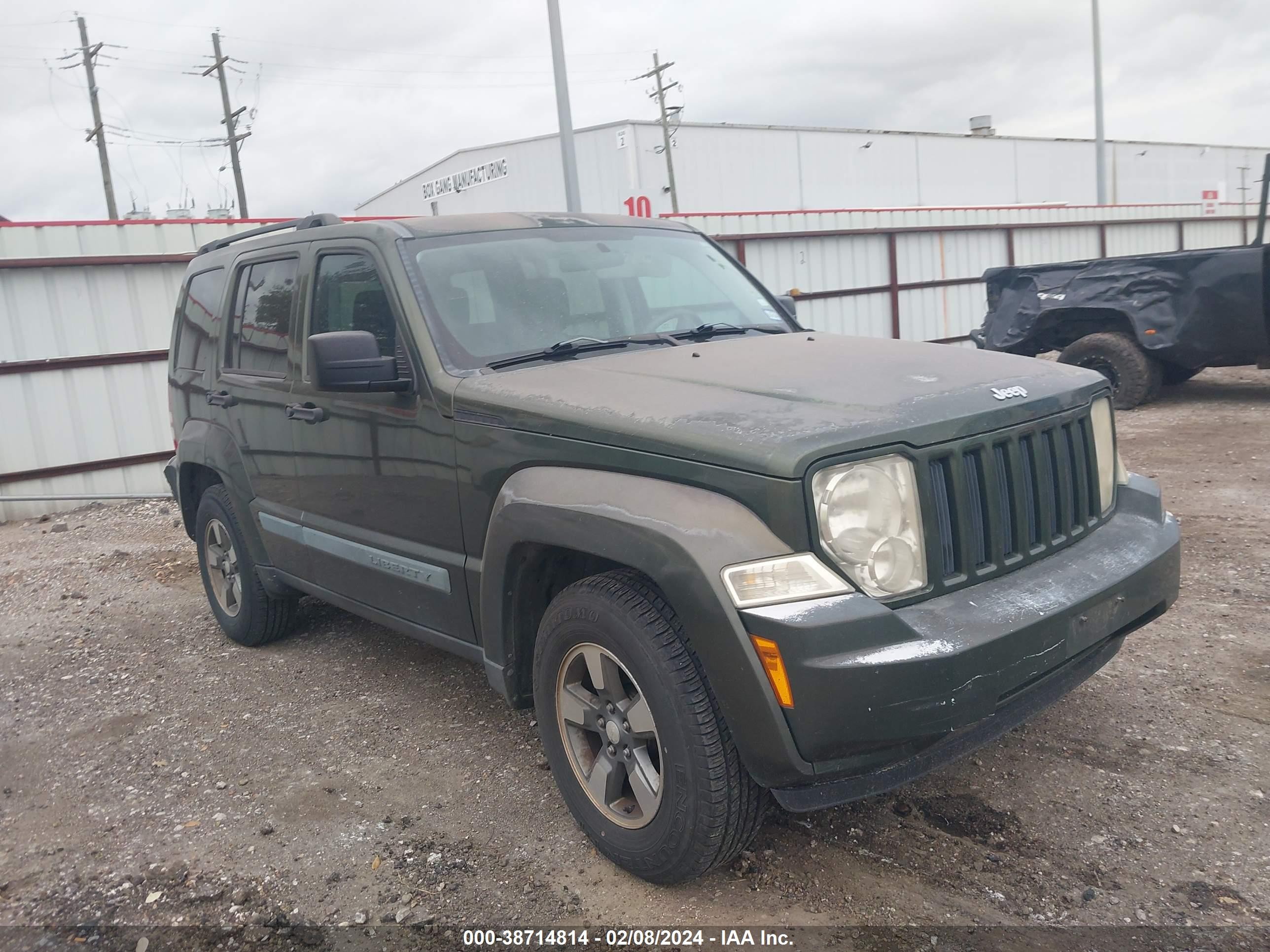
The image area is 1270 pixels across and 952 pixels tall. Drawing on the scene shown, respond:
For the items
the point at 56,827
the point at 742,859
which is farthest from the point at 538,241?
the point at 56,827

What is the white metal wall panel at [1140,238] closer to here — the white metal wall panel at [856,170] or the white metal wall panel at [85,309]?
the white metal wall panel at [85,309]

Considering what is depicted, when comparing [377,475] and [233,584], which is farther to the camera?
[233,584]

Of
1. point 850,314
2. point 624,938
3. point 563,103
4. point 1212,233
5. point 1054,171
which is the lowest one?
point 624,938

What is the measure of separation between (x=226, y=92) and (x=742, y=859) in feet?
134

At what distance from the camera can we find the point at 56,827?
3467mm

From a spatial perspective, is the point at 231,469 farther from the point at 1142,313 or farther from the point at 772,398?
the point at 1142,313

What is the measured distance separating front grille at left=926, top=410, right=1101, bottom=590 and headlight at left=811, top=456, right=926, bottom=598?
0.18 ft

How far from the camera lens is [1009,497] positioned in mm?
2715

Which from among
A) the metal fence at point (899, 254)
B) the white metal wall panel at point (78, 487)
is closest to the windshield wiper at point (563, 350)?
the white metal wall panel at point (78, 487)

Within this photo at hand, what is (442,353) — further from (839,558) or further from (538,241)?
(839,558)

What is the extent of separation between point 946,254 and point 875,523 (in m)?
16.1

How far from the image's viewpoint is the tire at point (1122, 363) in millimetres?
10438

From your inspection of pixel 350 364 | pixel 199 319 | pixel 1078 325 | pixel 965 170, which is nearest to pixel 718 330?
pixel 350 364

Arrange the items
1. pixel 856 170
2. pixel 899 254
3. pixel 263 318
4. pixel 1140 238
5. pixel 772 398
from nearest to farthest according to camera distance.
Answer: pixel 772 398 → pixel 263 318 → pixel 899 254 → pixel 1140 238 → pixel 856 170
